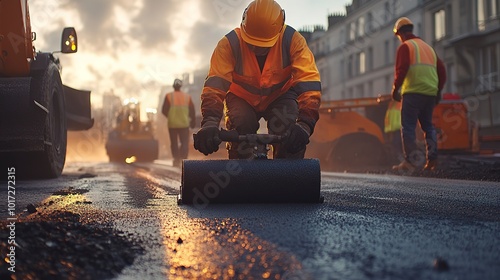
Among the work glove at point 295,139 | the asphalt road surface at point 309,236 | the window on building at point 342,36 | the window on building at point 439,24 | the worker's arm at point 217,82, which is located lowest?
the asphalt road surface at point 309,236

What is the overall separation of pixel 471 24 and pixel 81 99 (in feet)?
93.6

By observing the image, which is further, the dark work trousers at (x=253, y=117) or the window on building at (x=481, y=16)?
the window on building at (x=481, y=16)

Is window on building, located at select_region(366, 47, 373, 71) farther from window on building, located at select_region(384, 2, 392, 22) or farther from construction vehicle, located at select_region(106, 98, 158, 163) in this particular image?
construction vehicle, located at select_region(106, 98, 158, 163)

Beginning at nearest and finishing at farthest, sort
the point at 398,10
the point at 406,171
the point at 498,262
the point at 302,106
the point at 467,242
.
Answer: the point at 498,262, the point at 467,242, the point at 302,106, the point at 406,171, the point at 398,10

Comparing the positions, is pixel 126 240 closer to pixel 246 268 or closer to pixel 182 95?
pixel 246 268

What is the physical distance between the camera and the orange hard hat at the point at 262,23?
479 cm

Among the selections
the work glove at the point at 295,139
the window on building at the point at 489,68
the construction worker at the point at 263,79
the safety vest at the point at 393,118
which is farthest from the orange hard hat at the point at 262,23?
the window on building at the point at 489,68

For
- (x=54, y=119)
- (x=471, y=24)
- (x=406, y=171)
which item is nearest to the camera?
(x=54, y=119)

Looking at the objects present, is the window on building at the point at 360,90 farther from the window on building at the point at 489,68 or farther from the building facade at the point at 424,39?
the window on building at the point at 489,68

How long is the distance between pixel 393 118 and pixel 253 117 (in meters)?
9.94

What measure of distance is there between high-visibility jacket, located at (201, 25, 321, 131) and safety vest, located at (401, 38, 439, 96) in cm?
415

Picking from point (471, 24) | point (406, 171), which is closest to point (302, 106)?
point (406, 171)

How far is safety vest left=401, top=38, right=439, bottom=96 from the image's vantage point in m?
8.80

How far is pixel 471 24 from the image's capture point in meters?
34.2
